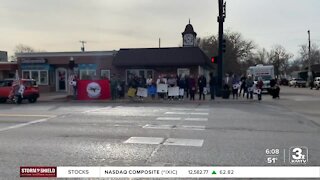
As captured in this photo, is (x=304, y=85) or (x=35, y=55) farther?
(x=304, y=85)

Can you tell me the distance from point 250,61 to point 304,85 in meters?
→ 22.0

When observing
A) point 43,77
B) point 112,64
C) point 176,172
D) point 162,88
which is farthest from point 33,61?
point 176,172

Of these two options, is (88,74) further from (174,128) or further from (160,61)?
(174,128)

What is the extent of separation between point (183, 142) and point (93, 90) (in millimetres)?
17809

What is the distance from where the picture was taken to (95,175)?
20.0 feet

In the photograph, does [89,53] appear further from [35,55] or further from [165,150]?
[165,150]

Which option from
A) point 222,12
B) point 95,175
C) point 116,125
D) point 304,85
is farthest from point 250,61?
point 95,175

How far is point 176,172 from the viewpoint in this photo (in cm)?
619

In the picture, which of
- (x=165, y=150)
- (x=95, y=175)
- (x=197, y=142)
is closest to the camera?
(x=95, y=175)

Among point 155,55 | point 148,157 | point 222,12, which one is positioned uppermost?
point 222,12

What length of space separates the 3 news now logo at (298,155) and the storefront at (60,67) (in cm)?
2735

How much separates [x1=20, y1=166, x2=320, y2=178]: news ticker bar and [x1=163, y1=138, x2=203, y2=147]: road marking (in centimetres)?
228

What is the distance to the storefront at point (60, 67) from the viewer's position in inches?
1375

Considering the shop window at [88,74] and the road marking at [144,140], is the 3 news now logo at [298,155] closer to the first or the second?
the road marking at [144,140]
